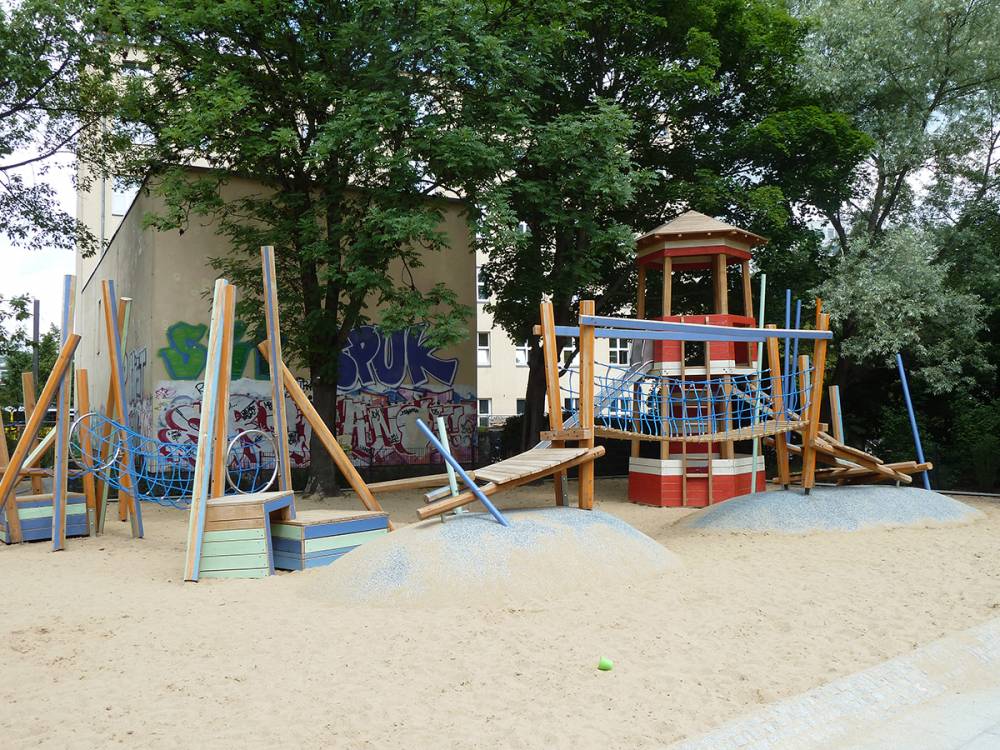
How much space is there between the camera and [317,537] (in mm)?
8531

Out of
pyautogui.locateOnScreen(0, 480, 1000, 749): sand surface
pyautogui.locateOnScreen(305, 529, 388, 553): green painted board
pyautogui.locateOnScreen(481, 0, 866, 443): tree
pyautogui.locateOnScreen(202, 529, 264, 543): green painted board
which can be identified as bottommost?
pyautogui.locateOnScreen(0, 480, 1000, 749): sand surface

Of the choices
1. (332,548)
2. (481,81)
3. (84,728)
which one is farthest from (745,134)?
(84,728)

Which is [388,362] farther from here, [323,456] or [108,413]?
[108,413]

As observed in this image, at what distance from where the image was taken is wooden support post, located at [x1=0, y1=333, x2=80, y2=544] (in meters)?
10.1

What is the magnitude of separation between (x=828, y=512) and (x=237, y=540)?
278 inches

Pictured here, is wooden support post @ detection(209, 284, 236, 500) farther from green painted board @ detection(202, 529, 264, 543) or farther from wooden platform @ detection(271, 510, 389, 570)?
wooden platform @ detection(271, 510, 389, 570)

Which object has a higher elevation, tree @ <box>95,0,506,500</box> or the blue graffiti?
tree @ <box>95,0,506,500</box>

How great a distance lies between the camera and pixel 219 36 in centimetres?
1420

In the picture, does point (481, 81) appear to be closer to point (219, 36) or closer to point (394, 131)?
point (394, 131)

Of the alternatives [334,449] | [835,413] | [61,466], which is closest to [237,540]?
[334,449]

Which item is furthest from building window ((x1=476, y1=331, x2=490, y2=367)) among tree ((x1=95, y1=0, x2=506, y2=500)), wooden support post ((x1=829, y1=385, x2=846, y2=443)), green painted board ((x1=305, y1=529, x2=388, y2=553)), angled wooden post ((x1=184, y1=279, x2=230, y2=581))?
angled wooden post ((x1=184, y1=279, x2=230, y2=581))

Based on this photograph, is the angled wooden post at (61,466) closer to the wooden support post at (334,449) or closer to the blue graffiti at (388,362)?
the wooden support post at (334,449)

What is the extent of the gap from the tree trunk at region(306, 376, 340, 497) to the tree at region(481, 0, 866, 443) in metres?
4.25

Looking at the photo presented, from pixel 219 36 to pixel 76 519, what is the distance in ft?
27.1
